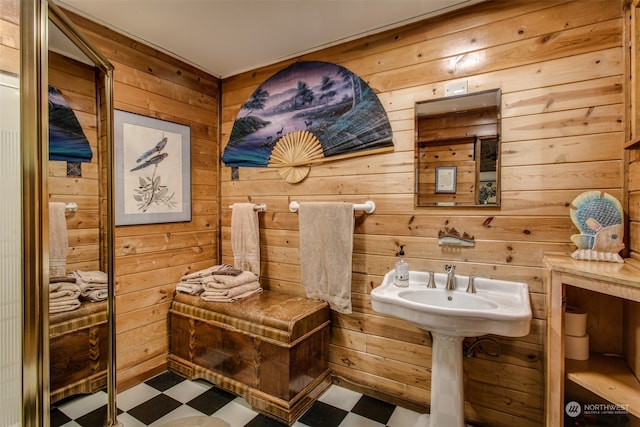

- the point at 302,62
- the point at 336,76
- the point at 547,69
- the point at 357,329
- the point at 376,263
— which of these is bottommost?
the point at 357,329

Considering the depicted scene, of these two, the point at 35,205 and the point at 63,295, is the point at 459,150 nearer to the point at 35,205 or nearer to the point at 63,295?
the point at 35,205

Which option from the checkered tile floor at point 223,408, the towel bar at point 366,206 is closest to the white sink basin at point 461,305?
the towel bar at point 366,206

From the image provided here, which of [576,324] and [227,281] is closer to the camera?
[576,324]

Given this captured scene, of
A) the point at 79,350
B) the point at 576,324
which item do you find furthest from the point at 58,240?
the point at 576,324

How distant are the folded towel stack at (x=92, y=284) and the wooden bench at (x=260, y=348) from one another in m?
0.66

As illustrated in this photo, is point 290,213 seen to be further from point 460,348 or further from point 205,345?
point 460,348

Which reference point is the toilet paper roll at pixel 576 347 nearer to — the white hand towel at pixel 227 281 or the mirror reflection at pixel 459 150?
the mirror reflection at pixel 459 150

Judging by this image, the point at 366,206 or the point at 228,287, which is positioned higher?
the point at 366,206

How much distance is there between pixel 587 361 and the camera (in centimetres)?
134

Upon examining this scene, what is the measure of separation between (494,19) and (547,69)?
386mm

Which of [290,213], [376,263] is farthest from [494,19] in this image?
[290,213]

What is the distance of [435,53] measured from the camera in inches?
70.7

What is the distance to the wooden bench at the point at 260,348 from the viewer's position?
1.77 meters

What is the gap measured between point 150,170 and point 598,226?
8.25 feet
